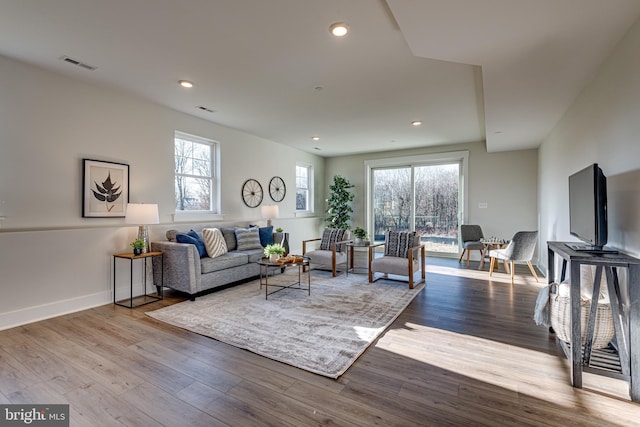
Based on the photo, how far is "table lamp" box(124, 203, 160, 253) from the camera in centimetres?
367

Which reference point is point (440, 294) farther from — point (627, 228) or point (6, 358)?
point (6, 358)

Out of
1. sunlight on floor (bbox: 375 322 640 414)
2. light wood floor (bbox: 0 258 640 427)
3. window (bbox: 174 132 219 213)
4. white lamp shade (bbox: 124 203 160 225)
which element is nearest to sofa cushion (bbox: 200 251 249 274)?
white lamp shade (bbox: 124 203 160 225)

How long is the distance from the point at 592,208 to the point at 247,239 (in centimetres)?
426

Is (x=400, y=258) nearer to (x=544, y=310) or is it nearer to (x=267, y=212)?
(x=544, y=310)

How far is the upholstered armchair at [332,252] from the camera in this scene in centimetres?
511

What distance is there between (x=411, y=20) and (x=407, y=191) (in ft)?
19.4

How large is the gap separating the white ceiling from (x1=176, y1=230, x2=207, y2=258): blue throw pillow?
1890 millimetres

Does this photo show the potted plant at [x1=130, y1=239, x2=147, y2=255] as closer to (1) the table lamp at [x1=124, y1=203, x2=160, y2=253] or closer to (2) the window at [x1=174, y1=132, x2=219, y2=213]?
(1) the table lamp at [x1=124, y1=203, x2=160, y2=253]

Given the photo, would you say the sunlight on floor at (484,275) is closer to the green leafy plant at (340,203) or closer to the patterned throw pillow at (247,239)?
the green leafy plant at (340,203)

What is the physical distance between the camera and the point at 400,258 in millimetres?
4660

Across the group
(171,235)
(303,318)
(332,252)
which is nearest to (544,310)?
(303,318)

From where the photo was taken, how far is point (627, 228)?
218 cm

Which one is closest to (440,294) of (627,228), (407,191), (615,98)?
(627,228)

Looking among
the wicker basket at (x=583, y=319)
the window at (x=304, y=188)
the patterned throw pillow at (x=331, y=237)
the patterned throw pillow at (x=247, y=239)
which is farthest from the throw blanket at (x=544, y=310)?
the window at (x=304, y=188)
